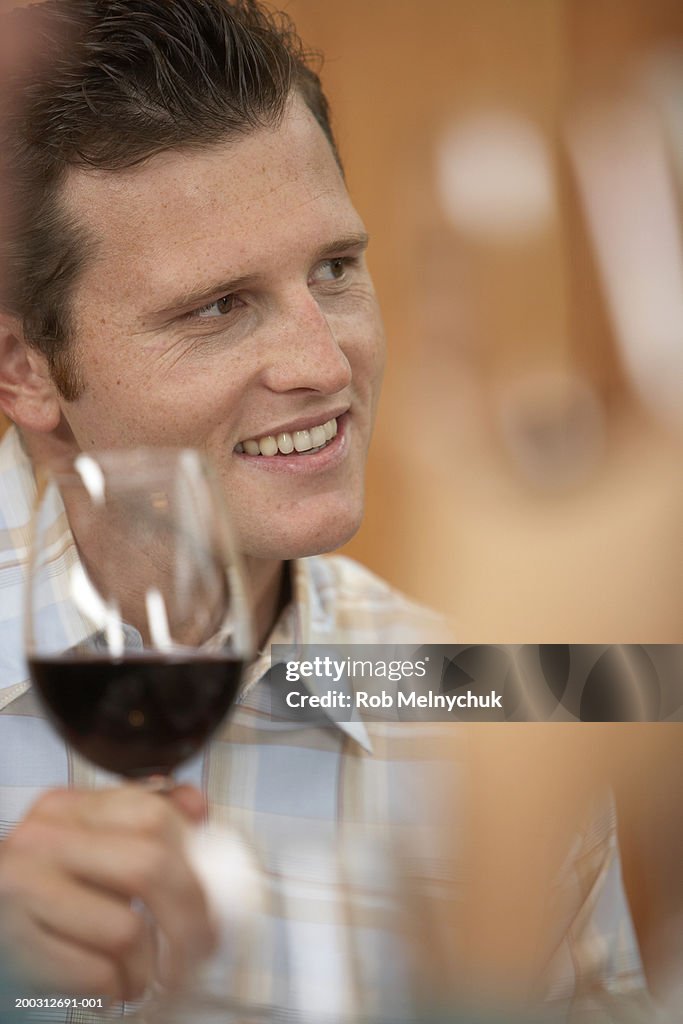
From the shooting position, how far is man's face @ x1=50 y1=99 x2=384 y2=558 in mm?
708

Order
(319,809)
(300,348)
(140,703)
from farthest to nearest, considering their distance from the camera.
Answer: (319,809) < (300,348) < (140,703)

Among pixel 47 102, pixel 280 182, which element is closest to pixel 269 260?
pixel 280 182

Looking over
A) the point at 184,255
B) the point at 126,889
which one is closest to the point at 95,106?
the point at 184,255

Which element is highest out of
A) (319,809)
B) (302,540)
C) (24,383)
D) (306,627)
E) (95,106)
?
(95,106)

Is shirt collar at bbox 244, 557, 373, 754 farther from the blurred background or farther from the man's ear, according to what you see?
the man's ear

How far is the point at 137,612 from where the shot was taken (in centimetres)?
43

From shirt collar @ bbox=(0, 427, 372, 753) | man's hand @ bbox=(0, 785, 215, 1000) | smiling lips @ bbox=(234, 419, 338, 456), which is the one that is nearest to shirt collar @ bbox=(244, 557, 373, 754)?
shirt collar @ bbox=(0, 427, 372, 753)

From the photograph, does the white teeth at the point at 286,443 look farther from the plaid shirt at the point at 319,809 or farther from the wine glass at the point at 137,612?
the wine glass at the point at 137,612

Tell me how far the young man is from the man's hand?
182mm

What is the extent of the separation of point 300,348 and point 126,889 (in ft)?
1.21

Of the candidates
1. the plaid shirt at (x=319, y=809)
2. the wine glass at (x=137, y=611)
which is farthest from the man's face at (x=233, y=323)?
the wine glass at (x=137, y=611)

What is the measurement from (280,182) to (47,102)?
0.17 meters

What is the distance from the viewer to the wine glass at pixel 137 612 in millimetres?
418

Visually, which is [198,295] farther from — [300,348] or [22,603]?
[22,603]
